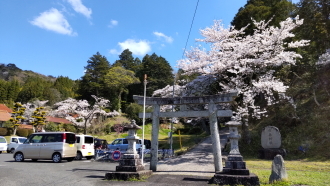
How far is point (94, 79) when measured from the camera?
142ft

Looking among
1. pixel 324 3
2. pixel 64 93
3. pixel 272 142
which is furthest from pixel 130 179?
pixel 64 93

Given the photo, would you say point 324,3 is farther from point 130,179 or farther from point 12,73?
point 12,73

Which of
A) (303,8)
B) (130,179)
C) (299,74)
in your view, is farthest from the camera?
(299,74)

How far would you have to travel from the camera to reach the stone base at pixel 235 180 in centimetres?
714

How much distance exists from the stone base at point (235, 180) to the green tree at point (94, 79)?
36379mm

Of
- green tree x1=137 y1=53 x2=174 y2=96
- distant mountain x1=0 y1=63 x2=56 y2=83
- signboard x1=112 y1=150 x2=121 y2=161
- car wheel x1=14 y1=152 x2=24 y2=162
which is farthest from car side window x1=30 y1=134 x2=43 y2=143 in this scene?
distant mountain x1=0 y1=63 x2=56 y2=83

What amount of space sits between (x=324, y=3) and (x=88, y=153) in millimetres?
19645

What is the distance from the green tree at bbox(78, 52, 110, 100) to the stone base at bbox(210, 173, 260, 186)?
36379mm

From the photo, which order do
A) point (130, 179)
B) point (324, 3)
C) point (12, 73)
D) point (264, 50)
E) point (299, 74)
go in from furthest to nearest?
point (12, 73), point (299, 74), point (324, 3), point (264, 50), point (130, 179)

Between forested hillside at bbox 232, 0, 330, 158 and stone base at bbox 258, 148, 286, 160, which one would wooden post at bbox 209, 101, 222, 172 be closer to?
stone base at bbox 258, 148, 286, 160

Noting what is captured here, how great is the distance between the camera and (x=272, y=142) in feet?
47.0

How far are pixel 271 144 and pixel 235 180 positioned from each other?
8.25 m

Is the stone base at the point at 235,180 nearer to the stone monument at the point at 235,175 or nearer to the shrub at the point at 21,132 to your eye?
the stone monument at the point at 235,175

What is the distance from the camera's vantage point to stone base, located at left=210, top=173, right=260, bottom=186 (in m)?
7.14
